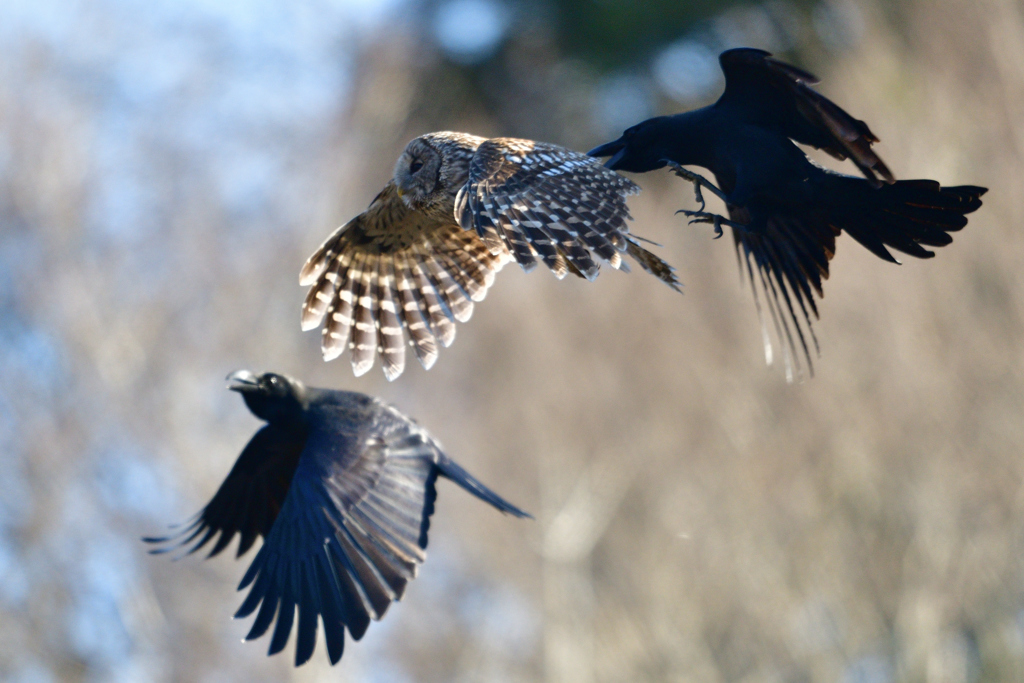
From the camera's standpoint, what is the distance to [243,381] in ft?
15.3

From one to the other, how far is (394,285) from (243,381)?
768 mm

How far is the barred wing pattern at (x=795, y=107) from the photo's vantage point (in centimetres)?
340

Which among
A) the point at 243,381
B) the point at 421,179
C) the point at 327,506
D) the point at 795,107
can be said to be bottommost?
the point at 327,506

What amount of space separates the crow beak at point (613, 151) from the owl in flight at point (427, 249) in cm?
10

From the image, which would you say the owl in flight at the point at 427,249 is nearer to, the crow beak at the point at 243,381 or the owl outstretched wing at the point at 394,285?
the owl outstretched wing at the point at 394,285

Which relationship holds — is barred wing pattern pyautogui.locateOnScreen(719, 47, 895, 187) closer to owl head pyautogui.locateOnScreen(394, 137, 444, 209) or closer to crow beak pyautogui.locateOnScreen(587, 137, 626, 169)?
crow beak pyautogui.locateOnScreen(587, 137, 626, 169)

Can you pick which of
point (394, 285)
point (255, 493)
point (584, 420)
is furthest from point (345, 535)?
point (584, 420)

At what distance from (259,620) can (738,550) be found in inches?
396

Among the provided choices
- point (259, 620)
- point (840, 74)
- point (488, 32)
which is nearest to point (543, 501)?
point (840, 74)

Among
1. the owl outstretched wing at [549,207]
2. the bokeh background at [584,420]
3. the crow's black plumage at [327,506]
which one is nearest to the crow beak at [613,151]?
the owl outstretched wing at [549,207]

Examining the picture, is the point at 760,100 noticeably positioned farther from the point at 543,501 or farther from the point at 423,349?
the point at 543,501

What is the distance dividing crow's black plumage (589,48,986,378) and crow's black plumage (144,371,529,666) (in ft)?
4.59

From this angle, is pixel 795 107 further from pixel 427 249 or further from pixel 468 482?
pixel 468 482

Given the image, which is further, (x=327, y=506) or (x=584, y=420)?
(x=584, y=420)
